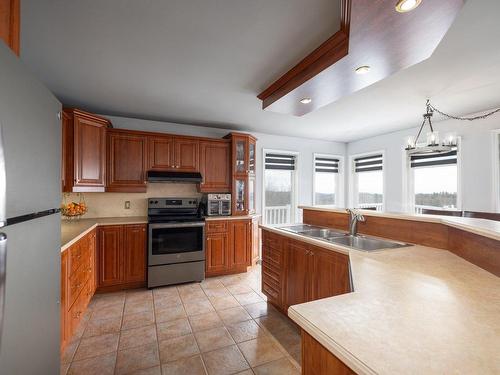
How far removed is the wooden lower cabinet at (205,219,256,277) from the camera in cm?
375

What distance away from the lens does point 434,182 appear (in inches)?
163

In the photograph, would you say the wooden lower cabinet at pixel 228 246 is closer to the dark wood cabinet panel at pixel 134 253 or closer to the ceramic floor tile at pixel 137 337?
the dark wood cabinet panel at pixel 134 253

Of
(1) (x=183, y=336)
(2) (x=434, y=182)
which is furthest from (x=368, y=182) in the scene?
(1) (x=183, y=336)

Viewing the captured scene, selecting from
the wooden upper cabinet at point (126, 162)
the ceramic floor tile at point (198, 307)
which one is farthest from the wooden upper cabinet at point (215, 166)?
the ceramic floor tile at point (198, 307)

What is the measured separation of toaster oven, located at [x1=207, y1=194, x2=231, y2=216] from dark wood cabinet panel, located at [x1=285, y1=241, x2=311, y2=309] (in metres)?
1.81

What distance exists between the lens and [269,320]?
254 cm

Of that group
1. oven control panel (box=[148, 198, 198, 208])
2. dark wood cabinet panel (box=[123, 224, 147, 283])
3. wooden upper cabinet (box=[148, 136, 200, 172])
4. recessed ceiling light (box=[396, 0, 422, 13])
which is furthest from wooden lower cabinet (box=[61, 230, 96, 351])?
recessed ceiling light (box=[396, 0, 422, 13])

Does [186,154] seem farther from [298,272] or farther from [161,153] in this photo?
[298,272]

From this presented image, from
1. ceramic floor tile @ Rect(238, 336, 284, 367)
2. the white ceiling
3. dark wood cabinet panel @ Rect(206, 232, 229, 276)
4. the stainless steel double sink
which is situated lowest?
ceramic floor tile @ Rect(238, 336, 284, 367)

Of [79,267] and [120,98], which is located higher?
[120,98]

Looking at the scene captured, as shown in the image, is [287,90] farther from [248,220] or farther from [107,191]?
[107,191]

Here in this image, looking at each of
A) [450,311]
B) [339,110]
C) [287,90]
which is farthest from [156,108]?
[450,311]

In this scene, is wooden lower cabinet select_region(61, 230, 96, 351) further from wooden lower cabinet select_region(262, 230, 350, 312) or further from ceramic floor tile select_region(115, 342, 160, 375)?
wooden lower cabinet select_region(262, 230, 350, 312)

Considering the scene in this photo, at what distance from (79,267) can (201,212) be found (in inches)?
73.9
